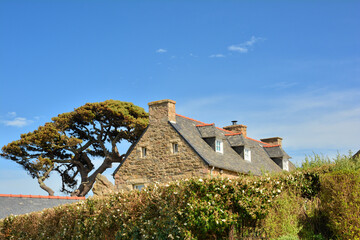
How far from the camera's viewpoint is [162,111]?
1089 inches

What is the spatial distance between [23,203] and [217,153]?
13.0m

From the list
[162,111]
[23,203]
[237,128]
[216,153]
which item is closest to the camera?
[23,203]

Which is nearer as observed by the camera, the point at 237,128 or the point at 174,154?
the point at 174,154

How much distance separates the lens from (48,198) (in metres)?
27.1

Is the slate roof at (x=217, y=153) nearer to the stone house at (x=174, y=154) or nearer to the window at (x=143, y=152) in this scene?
the stone house at (x=174, y=154)

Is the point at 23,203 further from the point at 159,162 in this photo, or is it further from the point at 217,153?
the point at 217,153

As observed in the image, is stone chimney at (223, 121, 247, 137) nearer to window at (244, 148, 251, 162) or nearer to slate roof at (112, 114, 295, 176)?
slate roof at (112, 114, 295, 176)

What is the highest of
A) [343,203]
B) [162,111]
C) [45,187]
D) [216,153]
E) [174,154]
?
[162,111]

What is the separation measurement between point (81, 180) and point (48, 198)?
50.7 feet

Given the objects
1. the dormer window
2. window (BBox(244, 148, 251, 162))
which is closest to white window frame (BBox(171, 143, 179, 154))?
the dormer window

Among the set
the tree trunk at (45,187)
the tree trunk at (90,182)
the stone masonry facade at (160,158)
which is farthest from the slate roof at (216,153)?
the tree trunk at (45,187)

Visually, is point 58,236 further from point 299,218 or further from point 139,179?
point 139,179

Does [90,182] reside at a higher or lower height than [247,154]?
lower

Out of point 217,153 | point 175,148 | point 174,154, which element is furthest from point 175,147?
point 217,153
